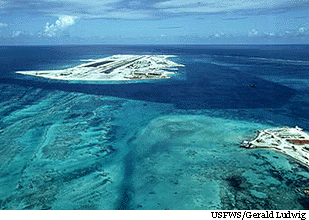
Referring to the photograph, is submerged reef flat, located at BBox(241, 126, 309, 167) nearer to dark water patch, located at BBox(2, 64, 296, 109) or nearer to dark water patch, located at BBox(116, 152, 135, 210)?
dark water patch, located at BBox(116, 152, 135, 210)

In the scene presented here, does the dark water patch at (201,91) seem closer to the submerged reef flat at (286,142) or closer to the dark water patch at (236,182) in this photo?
the submerged reef flat at (286,142)

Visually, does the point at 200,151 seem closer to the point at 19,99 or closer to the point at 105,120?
the point at 105,120

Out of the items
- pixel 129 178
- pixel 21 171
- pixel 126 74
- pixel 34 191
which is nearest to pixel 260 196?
pixel 129 178

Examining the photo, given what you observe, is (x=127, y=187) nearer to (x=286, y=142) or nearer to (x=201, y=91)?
(x=286, y=142)

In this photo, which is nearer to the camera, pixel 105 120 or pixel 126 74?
pixel 105 120

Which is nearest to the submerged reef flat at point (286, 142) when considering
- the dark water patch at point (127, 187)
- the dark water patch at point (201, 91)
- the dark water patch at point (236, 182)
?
the dark water patch at point (236, 182)

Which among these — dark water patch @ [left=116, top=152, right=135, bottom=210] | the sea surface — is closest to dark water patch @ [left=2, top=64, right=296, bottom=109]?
the sea surface
